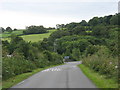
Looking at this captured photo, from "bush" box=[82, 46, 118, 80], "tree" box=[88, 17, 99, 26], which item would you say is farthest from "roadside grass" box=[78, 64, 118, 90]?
"tree" box=[88, 17, 99, 26]

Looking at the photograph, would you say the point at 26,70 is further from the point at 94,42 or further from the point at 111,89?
the point at 94,42

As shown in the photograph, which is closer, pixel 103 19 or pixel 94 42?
pixel 94 42

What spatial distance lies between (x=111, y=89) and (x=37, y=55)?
3449cm

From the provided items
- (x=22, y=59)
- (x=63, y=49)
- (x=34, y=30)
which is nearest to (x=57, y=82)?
(x=22, y=59)

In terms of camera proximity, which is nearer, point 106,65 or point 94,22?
point 106,65

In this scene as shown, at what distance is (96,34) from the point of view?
417 ft

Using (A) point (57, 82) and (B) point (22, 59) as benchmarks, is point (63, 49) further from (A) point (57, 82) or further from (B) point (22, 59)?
(A) point (57, 82)

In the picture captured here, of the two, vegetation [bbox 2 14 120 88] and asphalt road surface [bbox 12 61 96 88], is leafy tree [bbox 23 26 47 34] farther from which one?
asphalt road surface [bbox 12 61 96 88]

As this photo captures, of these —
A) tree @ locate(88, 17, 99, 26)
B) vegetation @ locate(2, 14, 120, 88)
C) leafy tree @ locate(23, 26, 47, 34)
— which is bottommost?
vegetation @ locate(2, 14, 120, 88)

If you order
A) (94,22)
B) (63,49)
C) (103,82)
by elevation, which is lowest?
(63,49)

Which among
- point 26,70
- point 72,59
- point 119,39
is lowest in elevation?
point 72,59

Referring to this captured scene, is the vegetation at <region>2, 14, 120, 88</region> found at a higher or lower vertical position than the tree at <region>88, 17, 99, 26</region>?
lower

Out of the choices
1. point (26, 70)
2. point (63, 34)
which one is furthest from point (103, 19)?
point (26, 70)

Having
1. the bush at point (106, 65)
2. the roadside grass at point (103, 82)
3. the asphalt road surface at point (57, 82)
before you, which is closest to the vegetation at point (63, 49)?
the bush at point (106, 65)
